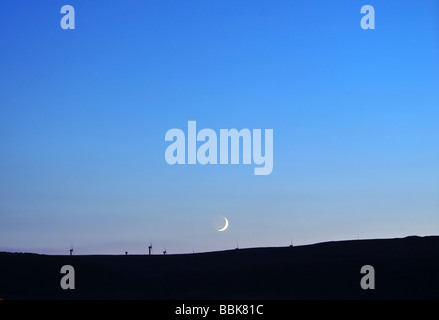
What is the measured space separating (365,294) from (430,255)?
96.3 ft

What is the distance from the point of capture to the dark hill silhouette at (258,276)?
272ft

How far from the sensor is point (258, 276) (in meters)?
96.3

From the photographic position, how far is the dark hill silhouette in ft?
272

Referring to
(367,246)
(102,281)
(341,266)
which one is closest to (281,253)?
(367,246)

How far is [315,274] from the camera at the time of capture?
93812 millimetres

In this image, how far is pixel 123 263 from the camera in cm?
13138

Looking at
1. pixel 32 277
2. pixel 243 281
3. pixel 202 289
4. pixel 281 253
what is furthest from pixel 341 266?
pixel 32 277

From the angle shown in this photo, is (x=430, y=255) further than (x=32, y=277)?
Yes
